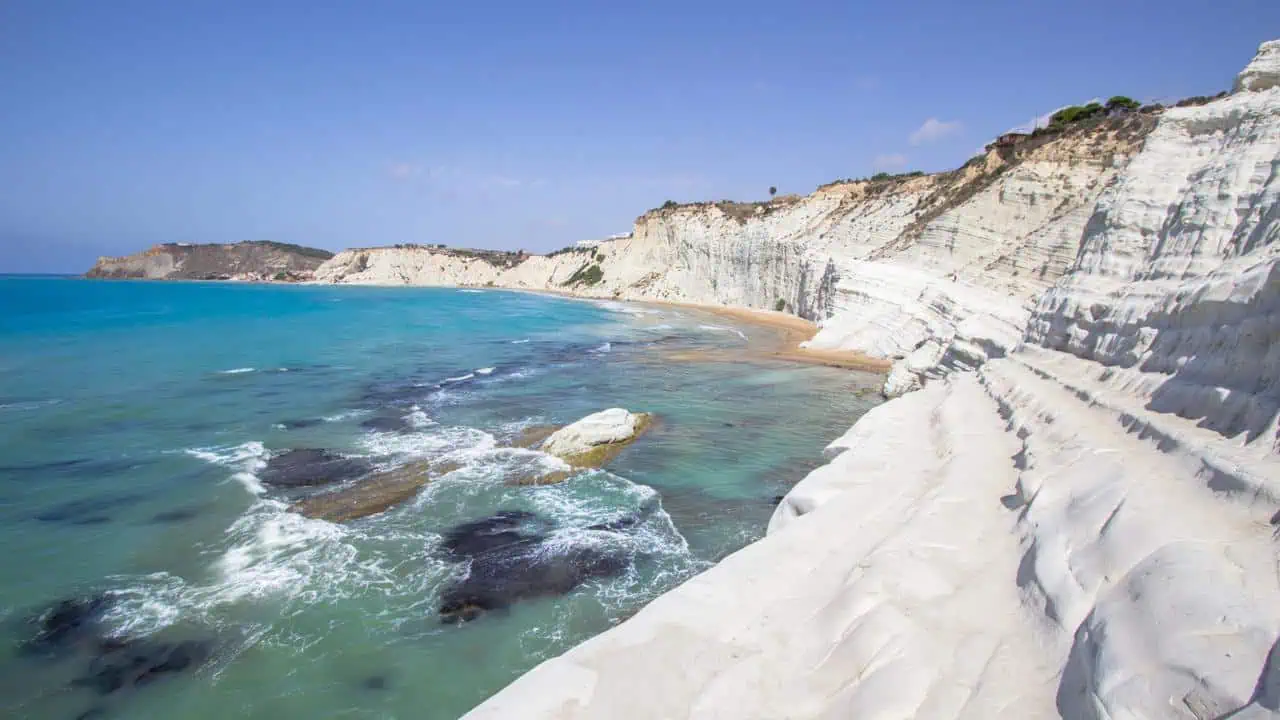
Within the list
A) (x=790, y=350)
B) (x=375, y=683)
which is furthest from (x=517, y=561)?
(x=790, y=350)

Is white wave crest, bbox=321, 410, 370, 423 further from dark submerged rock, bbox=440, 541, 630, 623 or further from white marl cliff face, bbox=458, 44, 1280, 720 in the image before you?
white marl cliff face, bbox=458, 44, 1280, 720

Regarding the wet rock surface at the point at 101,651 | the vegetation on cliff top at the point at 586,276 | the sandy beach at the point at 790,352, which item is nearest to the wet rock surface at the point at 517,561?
the wet rock surface at the point at 101,651

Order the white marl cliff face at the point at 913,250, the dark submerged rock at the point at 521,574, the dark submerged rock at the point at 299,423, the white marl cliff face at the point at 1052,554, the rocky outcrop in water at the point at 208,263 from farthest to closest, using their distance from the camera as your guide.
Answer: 1. the rocky outcrop in water at the point at 208,263
2. the white marl cliff face at the point at 913,250
3. the dark submerged rock at the point at 299,423
4. the dark submerged rock at the point at 521,574
5. the white marl cliff face at the point at 1052,554

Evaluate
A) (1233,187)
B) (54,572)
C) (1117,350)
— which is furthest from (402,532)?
(1233,187)

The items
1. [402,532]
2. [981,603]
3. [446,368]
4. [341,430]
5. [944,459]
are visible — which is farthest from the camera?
[446,368]

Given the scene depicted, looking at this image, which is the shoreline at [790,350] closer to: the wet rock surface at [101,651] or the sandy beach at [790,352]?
the sandy beach at [790,352]

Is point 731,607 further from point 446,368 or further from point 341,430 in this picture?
point 446,368
